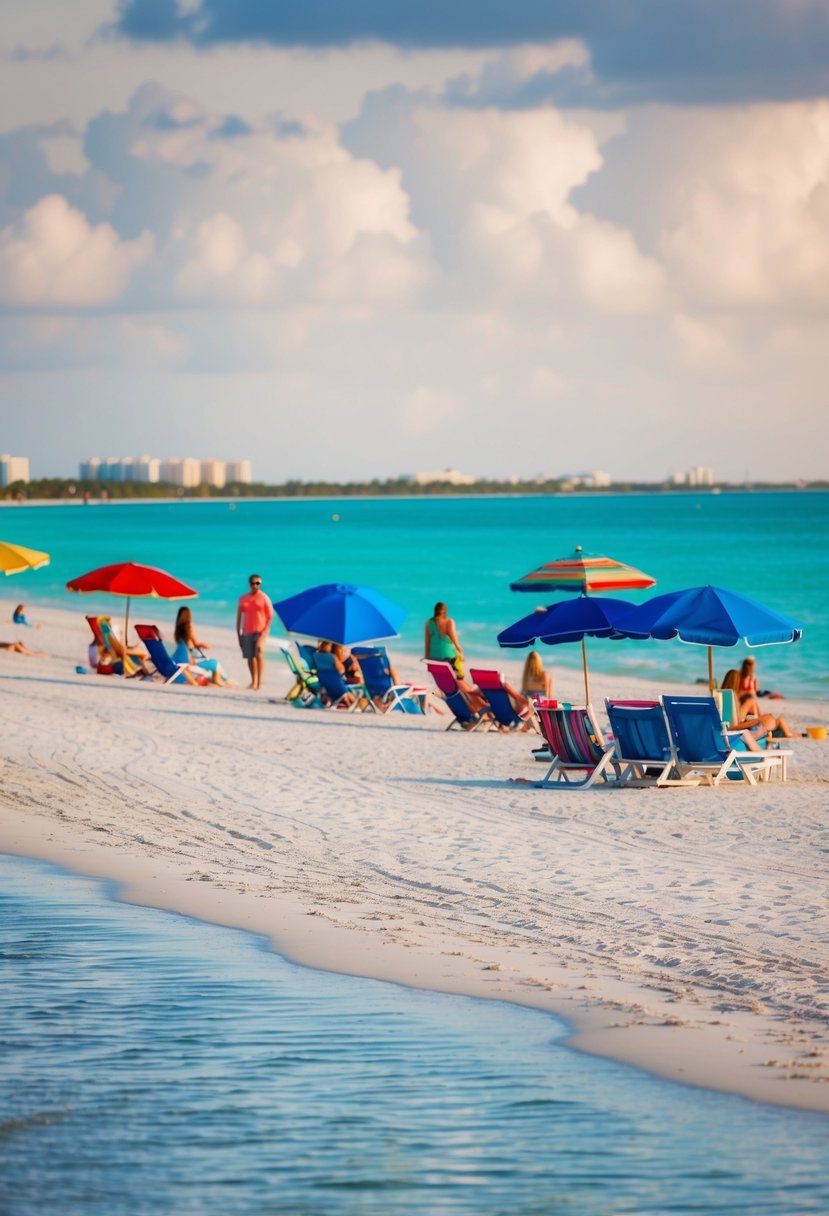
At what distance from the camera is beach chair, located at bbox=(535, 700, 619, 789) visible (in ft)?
38.9

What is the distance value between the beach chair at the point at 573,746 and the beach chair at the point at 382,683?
5.65 meters

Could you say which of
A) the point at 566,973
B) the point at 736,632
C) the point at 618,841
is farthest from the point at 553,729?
the point at 566,973

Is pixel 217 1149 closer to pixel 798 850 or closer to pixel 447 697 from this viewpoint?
pixel 798 850

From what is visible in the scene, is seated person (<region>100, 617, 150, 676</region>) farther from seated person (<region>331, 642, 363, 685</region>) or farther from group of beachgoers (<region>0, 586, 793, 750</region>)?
seated person (<region>331, 642, 363, 685</region>)

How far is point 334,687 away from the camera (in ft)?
59.6

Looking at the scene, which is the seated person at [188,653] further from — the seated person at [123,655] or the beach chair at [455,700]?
the beach chair at [455,700]

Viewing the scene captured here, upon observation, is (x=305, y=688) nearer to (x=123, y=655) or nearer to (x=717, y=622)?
(x=123, y=655)

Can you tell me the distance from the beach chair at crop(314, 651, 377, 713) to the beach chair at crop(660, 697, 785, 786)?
260 inches

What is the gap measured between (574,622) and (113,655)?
10.4 m

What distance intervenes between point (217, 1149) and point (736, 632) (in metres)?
8.17

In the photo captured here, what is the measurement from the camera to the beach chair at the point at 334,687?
17.9 meters

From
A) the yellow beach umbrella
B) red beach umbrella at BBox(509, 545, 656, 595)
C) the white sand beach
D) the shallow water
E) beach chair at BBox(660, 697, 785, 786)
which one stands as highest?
the yellow beach umbrella

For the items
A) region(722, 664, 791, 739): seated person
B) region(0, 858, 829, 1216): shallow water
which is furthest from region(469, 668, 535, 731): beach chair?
region(0, 858, 829, 1216): shallow water

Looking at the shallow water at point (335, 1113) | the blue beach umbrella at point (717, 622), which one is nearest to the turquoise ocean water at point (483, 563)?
the blue beach umbrella at point (717, 622)
